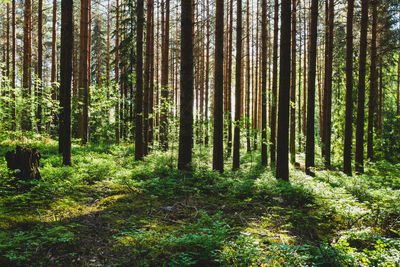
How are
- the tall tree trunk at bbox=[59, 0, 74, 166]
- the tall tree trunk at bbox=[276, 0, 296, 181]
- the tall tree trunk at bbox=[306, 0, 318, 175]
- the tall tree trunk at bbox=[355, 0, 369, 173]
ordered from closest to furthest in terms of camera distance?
1. the tall tree trunk at bbox=[59, 0, 74, 166]
2. the tall tree trunk at bbox=[276, 0, 296, 181]
3. the tall tree trunk at bbox=[306, 0, 318, 175]
4. the tall tree trunk at bbox=[355, 0, 369, 173]

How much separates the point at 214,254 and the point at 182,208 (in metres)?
2.39

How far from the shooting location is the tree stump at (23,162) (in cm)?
524

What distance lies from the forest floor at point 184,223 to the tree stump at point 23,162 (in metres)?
0.26

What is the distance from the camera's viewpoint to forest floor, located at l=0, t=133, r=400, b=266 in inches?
107

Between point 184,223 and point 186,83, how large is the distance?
477cm

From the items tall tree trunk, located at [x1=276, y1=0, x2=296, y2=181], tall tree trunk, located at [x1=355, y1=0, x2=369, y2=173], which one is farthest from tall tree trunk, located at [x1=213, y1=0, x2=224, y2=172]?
tall tree trunk, located at [x1=355, y1=0, x2=369, y2=173]

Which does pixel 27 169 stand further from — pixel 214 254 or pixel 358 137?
pixel 358 137

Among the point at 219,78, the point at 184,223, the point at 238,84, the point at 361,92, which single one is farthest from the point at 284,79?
the point at 361,92

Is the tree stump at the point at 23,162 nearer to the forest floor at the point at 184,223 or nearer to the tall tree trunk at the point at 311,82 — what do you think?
the forest floor at the point at 184,223

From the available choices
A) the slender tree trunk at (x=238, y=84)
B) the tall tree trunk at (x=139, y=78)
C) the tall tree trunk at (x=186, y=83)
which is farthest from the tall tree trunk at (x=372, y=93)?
the tall tree trunk at (x=139, y=78)

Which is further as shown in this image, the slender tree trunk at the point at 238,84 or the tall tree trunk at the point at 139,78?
the slender tree trunk at the point at 238,84

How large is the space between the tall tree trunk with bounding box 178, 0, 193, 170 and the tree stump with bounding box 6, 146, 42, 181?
405cm

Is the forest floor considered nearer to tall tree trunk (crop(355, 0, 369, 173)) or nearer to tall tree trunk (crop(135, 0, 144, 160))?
tall tree trunk (crop(135, 0, 144, 160))

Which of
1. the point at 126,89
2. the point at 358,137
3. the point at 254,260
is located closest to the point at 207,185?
the point at 254,260
